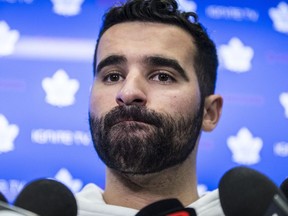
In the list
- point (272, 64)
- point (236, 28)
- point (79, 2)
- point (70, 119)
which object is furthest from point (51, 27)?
point (272, 64)

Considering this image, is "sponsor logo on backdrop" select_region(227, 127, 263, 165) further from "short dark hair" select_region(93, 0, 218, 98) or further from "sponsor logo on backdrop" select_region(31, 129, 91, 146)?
"short dark hair" select_region(93, 0, 218, 98)

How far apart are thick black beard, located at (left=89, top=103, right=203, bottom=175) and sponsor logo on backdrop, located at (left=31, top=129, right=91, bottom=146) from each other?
2.35 feet

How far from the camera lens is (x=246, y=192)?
0.86 meters

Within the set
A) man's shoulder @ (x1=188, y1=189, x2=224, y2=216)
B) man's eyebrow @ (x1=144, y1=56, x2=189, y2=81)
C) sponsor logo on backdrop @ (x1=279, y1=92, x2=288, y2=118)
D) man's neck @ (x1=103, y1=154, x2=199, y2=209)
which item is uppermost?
sponsor logo on backdrop @ (x1=279, y1=92, x2=288, y2=118)

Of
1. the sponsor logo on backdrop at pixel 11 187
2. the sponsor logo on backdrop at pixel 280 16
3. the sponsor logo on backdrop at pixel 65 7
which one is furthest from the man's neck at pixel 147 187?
the sponsor logo on backdrop at pixel 280 16

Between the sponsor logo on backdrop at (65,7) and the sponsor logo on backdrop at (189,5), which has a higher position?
the sponsor logo on backdrop at (189,5)

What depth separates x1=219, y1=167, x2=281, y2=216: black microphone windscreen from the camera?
834mm

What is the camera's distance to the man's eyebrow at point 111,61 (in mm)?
1242

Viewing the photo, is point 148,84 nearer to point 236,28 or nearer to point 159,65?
point 159,65

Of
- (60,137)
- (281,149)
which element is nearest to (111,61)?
(60,137)

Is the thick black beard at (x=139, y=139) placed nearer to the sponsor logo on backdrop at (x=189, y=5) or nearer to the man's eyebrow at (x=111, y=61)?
the man's eyebrow at (x=111, y=61)

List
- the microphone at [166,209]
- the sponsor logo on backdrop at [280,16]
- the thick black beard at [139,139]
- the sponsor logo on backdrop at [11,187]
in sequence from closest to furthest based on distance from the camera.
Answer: the microphone at [166,209], the thick black beard at [139,139], the sponsor logo on backdrop at [11,187], the sponsor logo on backdrop at [280,16]

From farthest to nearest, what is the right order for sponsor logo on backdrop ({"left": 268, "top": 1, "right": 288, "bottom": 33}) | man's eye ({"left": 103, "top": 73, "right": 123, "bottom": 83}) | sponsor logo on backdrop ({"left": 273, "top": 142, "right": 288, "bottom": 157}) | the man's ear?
sponsor logo on backdrop ({"left": 268, "top": 1, "right": 288, "bottom": 33}) < sponsor logo on backdrop ({"left": 273, "top": 142, "right": 288, "bottom": 157}) < the man's ear < man's eye ({"left": 103, "top": 73, "right": 123, "bottom": 83})

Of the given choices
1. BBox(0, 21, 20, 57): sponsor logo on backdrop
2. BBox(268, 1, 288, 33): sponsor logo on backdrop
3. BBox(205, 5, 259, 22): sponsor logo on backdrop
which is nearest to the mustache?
BBox(0, 21, 20, 57): sponsor logo on backdrop
